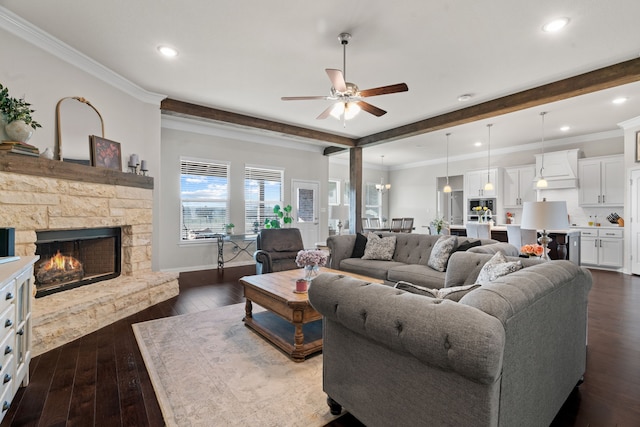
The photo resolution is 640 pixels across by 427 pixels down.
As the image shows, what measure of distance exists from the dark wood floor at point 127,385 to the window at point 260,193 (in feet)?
11.8

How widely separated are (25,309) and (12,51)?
8.10ft

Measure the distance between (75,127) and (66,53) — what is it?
762mm

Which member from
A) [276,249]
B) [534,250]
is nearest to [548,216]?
[534,250]

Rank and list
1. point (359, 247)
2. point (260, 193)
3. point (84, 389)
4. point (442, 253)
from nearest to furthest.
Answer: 1. point (84, 389)
2. point (442, 253)
3. point (359, 247)
4. point (260, 193)

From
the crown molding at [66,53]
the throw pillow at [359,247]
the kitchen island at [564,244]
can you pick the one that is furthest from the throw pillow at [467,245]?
the crown molding at [66,53]

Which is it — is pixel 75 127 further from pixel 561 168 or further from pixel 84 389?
pixel 561 168

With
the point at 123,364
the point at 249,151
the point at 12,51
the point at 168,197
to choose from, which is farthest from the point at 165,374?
the point at 249,151

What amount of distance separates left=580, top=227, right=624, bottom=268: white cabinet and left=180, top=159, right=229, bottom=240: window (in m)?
7.57

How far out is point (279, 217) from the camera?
7309 millimetres

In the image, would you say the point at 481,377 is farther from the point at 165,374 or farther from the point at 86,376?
the point at 86,376

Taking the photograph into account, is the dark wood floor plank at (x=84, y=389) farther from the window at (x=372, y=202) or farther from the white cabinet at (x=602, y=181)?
the window at (x=372, y=202)

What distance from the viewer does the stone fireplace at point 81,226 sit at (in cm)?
274

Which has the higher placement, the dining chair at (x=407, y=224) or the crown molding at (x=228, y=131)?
the crown molding at (x=228, y=131)

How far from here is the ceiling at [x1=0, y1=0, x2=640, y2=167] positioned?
262cm
